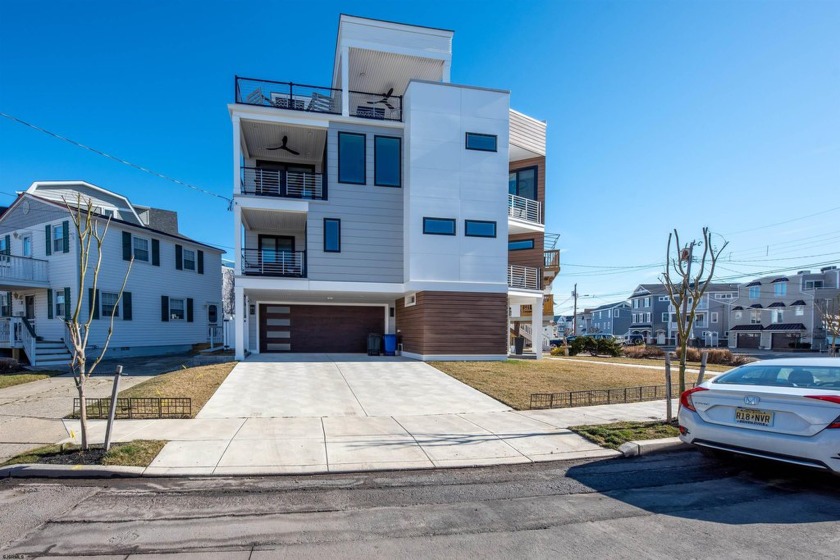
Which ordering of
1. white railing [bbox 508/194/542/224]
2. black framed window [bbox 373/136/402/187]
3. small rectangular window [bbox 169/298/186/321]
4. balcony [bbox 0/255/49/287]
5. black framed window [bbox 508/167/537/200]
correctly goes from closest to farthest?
black framed window [bbox 373/136/402/187], balcony [bbox 0/255/49/287], white railing [bbox 508/194/542/224], black framed window [bbox 508/167/537/200], small rectangular window [bbox 169/298/186/321]

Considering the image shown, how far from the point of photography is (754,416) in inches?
178

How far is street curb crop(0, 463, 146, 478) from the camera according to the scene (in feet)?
14.8

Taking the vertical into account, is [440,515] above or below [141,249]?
below

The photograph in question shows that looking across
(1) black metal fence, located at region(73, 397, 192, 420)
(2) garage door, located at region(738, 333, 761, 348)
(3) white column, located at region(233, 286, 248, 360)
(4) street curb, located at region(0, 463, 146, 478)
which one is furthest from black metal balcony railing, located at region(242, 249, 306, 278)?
(2) garage door, located at region(738, 333, 761, 348)

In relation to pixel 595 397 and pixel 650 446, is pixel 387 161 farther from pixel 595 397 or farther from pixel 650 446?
pixel 650 446


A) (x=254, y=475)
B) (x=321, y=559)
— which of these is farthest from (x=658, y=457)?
(x=254, y=475)

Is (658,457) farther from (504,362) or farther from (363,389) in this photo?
(504,362)

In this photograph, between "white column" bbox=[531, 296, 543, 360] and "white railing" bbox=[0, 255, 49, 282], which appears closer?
"white railing" bbox=[0, 255, 49, 282]

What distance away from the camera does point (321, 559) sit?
3072mm

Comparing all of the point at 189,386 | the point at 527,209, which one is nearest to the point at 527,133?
the point at 527,209

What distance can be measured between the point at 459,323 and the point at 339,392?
7.02m

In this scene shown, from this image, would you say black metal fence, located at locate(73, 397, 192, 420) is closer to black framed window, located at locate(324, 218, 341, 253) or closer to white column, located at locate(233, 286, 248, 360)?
white column, located at locate(233, 286, 248, 360)

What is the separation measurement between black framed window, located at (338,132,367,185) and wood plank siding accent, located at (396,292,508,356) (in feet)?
17.2

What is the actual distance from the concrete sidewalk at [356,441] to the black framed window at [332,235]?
972cm
